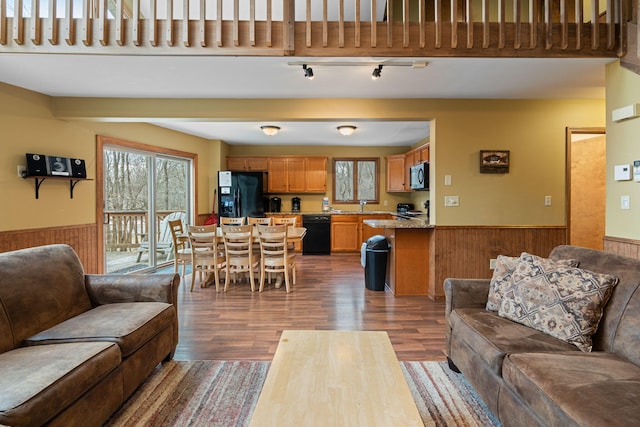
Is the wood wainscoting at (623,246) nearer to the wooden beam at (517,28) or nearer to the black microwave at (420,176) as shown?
the wooden beam at (517,28)

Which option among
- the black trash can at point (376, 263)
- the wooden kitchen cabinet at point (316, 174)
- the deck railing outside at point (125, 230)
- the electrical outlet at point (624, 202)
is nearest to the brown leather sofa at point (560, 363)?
the electrical outlet at point (624, 202)

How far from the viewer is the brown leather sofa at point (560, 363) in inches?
47.6

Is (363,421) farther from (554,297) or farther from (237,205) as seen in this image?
(237,205)

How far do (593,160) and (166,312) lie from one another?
20.5 feet

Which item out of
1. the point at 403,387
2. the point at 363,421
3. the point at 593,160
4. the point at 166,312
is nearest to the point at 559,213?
the point at 593,160

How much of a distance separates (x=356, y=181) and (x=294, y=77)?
455 centimetres

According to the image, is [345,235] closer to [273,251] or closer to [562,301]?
[273,251]

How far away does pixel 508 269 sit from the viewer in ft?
7.14

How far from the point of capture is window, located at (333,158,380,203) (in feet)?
25.1

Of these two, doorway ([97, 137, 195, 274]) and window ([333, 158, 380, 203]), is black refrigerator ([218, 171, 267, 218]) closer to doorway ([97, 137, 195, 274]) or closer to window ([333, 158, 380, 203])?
doorway ([97, 137, 195, 274])

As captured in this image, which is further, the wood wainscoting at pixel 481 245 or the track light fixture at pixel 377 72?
the wood wainscoting at pixel 481 245

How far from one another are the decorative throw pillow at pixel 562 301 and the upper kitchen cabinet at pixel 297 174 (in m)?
5.63

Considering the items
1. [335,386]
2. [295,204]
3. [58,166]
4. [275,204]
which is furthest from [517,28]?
[275,204]

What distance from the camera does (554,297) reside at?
6.04 feet
